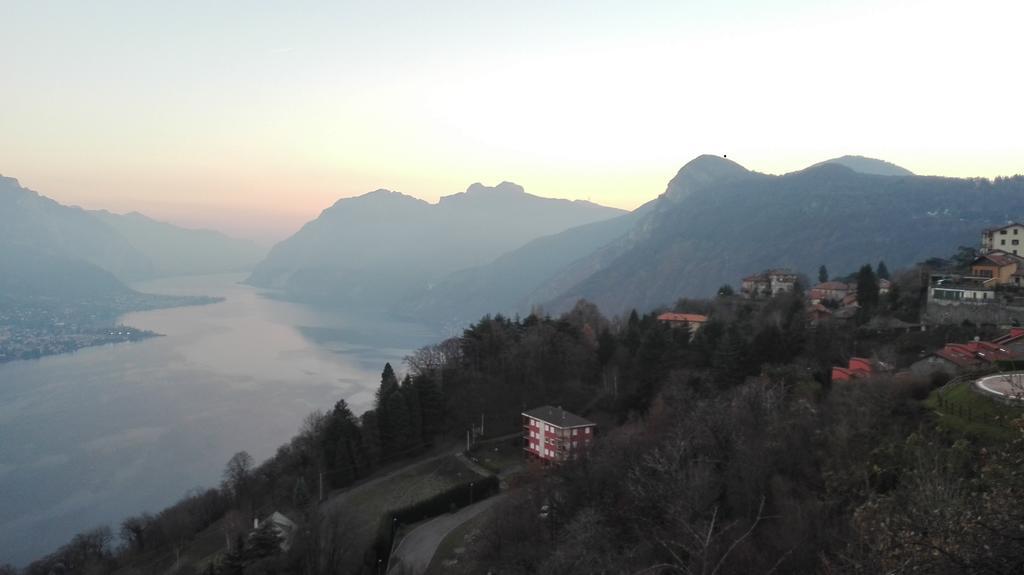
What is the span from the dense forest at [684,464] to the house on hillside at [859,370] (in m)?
0.60

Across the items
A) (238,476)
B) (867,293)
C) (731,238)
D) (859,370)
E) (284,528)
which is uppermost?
(731,238)

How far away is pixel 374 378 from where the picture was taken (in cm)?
5084

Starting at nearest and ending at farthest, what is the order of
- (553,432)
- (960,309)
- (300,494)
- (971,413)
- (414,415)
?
1. (971,413)
2. (553,432)
3. (960,309)
4. (300,494)
5. (414,415)

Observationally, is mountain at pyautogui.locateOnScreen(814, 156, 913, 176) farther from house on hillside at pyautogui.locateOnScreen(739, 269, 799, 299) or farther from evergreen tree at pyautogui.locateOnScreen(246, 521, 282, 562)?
evergreen tree at pyautogui.locateOnScreen(246, 521, 282, 562)

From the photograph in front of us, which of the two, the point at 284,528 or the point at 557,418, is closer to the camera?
the point at 284,528

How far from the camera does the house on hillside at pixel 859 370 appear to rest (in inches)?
605

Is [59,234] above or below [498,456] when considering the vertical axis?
above

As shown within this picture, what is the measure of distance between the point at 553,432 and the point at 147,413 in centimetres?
3118

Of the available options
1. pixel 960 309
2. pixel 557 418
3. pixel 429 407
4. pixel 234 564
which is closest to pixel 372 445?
pixel 429 407

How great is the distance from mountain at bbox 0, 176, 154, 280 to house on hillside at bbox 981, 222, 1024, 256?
163 m

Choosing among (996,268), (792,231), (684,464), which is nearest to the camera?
(684,464)

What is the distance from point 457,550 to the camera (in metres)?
15.6

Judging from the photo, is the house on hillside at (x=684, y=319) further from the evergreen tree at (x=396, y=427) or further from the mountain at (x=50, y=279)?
the mountain at (x=50, y=279)

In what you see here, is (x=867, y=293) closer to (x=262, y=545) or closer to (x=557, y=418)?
(x=557, y=418)
